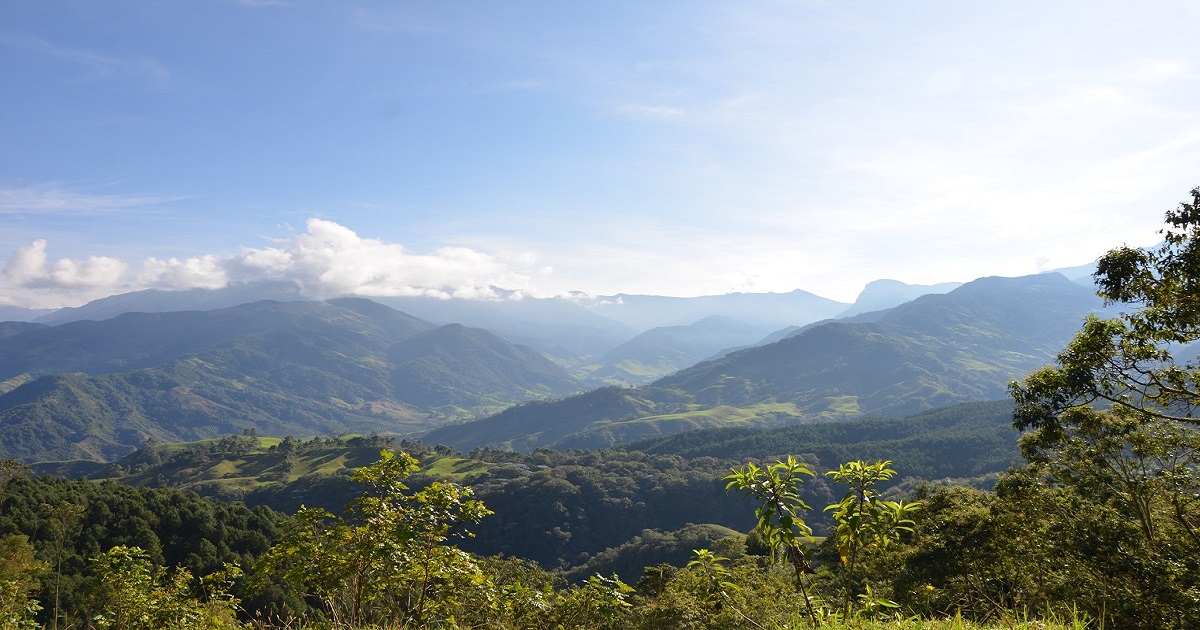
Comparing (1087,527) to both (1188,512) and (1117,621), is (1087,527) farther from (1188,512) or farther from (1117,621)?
(1117,621)

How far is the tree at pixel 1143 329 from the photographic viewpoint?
1291 centimetres

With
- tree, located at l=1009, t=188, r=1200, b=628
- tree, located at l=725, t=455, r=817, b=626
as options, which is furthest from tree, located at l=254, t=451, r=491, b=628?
tree, located at l=1009, t=188, r=1200, b=628

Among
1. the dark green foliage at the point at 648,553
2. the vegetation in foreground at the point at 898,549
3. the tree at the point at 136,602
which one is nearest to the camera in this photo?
the vegetation in foreground at the point at 898,549

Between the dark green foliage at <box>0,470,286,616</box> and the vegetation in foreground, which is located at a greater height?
the vegetation in foreground

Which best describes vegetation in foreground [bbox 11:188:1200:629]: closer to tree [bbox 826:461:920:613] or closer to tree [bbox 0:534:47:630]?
tree [bbox 826:461:920:613]

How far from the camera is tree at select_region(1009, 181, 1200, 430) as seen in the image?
1291 cm

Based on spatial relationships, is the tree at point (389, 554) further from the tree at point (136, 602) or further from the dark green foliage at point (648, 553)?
the dark green foliage at point (648, 553)

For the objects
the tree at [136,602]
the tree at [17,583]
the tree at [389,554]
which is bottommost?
the tree at [17,583]

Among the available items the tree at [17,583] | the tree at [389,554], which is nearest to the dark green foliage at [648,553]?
the tree at [17,583]

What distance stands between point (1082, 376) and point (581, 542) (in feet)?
463

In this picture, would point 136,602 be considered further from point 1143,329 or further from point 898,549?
point 898,549

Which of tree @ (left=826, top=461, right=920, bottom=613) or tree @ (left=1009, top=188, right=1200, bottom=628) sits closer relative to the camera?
tree @ (left=826, top=461, right=920, bottom=613)

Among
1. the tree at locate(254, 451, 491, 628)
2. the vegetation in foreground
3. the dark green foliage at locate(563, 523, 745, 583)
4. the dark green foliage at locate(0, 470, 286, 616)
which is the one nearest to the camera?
the vegetation in foreground

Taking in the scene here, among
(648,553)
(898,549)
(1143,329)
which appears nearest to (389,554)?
(1143,329)
